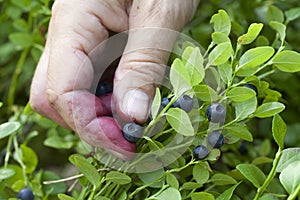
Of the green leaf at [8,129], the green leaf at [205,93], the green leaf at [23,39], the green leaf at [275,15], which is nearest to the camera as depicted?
the green leaf at [205,93]

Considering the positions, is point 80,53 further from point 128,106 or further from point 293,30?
point 293,30

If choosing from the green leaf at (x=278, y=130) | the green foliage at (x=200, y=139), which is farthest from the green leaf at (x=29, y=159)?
the green leaf at (x=278, y=130)

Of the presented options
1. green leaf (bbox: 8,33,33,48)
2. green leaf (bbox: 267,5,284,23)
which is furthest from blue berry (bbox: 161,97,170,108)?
green leaf (bbox: 8,33,33,48)

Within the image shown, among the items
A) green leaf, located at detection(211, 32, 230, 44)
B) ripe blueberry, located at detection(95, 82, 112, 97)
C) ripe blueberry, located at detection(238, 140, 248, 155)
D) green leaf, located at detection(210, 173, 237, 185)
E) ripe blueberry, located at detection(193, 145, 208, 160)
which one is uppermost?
green leaf, located at detection(211, 32, 230, 44)

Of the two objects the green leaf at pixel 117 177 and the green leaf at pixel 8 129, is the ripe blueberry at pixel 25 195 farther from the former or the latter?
the green leaf at pixel 117 177

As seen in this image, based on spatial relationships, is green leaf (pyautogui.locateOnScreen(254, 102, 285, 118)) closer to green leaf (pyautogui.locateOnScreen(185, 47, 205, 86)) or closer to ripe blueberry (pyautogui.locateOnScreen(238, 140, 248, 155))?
green leaf (pyautogui.locateOnScreen(185, 47, 205, 86))

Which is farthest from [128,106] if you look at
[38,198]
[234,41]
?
[234,41]
